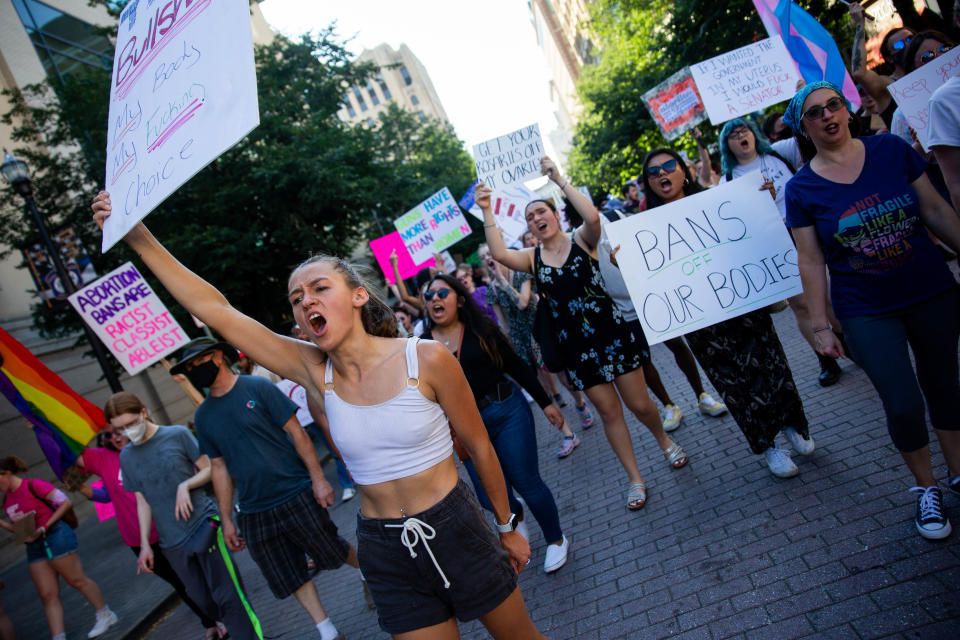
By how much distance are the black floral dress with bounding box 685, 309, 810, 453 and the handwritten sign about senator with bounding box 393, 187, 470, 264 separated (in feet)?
21.9

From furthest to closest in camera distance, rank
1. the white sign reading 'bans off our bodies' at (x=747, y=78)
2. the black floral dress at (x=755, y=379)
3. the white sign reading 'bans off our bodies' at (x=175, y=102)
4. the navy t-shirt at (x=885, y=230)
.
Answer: the white sign reading 'bans off our bodies' at (x=747, y=78), the black floral dress at (x=755, y=379), the navy t-shirt at (x=885, y=230), the white sign reading 'bans off our bodies' at (x=175, y=102)

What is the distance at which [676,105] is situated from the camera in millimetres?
8875

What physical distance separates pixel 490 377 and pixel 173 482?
242cm

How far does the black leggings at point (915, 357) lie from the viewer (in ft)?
9.21

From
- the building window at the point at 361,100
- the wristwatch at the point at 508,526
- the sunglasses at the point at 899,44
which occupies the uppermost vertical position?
the building window at the point at 361,100

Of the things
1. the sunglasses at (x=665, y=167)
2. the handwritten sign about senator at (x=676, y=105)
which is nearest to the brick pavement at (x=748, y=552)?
Answer: the sunglasses at (x=665, y=167)

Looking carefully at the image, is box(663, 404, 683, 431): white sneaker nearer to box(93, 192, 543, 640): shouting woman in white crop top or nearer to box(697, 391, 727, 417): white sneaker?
box(697, 391, 727, 417): white sneaker

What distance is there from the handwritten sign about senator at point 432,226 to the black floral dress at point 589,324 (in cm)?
617

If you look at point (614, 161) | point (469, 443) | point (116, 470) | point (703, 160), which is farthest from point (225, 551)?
point (614, 161)

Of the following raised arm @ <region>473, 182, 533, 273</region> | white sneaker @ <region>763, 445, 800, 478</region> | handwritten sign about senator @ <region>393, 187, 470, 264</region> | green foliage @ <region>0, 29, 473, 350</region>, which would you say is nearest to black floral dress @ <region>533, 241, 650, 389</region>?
raised arm @ <region>473, 182, 533, 273</region>

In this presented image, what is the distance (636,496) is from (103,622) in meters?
5.52

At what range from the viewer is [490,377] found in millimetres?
4086

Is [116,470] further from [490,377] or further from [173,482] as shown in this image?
[490,377]

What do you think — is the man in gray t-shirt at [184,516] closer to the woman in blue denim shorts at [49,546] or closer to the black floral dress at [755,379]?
the woman in blue denim shorts at [49,546]
